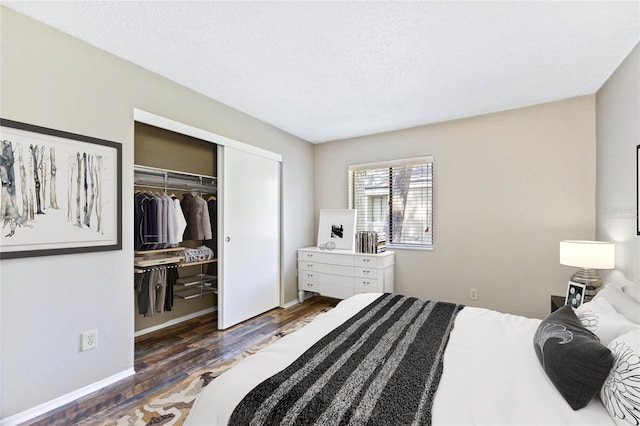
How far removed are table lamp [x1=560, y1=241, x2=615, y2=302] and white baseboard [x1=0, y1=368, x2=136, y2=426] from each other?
3.68 meters

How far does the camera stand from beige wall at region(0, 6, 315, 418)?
5.61ft

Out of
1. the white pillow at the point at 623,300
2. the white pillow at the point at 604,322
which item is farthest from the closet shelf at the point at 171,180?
the white pillow at the point at 623,300

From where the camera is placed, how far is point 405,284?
3.75 meters

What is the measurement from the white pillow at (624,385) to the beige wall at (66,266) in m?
2.81

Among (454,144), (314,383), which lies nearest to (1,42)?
(314,383)

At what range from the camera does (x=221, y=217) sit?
3.08 metres

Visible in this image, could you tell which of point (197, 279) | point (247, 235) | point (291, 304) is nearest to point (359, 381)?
point (247, 235)

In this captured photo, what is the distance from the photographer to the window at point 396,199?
12.1 ft

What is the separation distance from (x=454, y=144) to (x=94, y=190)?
362 centimetres

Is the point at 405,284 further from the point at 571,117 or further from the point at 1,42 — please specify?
the point at 1,42

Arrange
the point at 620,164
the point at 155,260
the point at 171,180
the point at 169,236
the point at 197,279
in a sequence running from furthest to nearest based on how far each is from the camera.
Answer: the point at 197,279 < the point at 171,180 < the point at 169,236 < the point at 155,260 < the point at 620,164

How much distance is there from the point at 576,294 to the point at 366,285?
1.97 meters

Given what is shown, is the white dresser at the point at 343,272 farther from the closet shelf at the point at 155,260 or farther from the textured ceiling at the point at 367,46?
the textured ceiling at the point at 367,46

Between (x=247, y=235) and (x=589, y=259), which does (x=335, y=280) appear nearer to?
(x=247, y=235)
